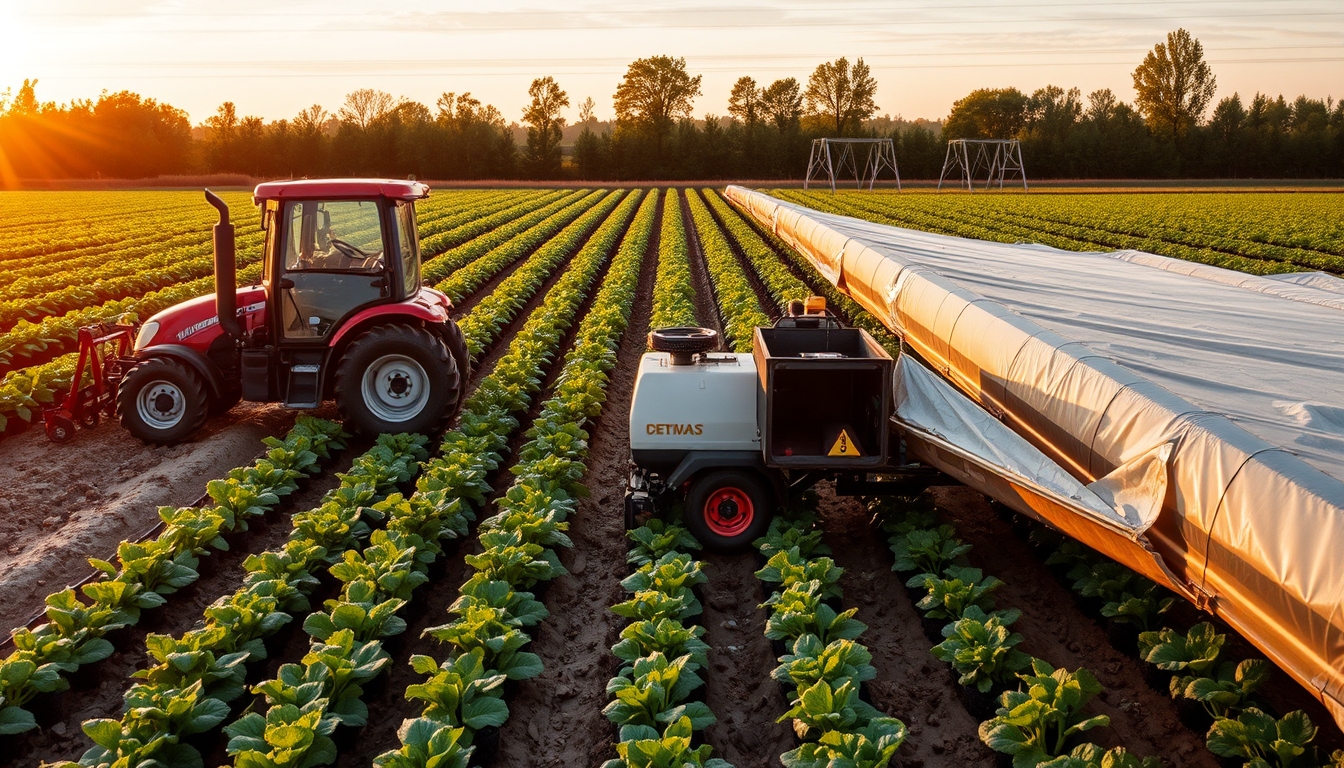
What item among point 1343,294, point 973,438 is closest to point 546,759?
point 973,438

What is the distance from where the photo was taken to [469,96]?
85188mm

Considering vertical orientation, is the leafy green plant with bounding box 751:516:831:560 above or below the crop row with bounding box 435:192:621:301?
below

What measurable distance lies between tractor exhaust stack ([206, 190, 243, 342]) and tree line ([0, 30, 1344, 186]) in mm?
67091

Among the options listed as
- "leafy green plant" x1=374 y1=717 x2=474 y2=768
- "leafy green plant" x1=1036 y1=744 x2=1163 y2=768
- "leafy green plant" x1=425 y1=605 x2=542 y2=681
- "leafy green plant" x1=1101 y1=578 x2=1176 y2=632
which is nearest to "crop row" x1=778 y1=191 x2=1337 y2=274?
"leafy green plant" x1=1101 y1=578 x2=1176 y2=632

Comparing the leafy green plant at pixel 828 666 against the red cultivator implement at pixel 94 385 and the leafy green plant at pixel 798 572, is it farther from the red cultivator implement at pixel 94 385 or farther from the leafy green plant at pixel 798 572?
the red cultivator implement at pixel 94 385

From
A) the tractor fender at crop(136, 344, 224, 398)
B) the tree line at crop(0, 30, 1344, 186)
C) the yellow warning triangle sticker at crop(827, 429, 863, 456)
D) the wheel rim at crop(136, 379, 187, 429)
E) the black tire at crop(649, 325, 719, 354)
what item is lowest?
the wheel rim at crop(136, 379, 187, 429)

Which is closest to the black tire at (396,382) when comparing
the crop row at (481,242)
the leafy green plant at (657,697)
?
the leafy green plant at (657,697)

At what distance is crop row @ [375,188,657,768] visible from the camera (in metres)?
4.20

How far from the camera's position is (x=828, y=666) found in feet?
14.7

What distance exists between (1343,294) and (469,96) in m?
84.2

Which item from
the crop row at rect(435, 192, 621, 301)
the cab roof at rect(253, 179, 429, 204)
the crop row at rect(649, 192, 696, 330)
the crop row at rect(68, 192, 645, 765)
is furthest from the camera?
the crop row at rect(435, 192, 621, 301)

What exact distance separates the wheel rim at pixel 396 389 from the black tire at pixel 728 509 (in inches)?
125

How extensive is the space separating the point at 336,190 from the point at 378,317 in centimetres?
115

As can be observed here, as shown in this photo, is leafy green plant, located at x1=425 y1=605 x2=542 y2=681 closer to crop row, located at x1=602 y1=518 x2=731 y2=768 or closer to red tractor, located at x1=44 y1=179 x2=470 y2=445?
crop row, located at x1=602 y1=518 x2=731 y2=768
